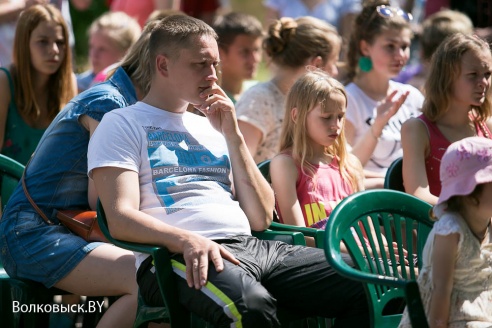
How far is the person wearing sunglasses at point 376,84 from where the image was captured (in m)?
5.29

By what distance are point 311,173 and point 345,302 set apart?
89 cm

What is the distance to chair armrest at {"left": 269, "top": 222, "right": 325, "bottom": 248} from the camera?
3.75m

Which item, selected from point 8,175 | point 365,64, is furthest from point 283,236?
Answer: point 365,64

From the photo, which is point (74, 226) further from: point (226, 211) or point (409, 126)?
point (409, 126)

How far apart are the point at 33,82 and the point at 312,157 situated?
175cm

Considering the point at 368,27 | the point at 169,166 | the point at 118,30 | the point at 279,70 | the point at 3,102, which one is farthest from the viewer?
the point at 118,30

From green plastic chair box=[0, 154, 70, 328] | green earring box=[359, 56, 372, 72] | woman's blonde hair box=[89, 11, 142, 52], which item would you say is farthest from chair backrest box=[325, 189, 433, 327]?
woman's blonde hair box=[89, 11, 142, 52]

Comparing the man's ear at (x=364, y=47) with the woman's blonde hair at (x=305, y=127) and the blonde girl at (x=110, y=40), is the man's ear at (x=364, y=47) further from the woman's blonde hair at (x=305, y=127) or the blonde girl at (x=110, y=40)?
the blonde girl at (x=110, y=40)

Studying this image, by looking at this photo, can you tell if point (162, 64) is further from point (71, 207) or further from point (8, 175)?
point (8, 175)

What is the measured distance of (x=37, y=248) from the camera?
3.65 meters

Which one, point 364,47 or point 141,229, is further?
point 364,47

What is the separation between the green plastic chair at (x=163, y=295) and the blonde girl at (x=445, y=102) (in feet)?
4.90

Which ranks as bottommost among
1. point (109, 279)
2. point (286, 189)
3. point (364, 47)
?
point (109, 279)

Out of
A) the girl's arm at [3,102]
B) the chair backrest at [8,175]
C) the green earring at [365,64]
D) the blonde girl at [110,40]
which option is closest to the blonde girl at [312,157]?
the chair backrest at [8,175]
